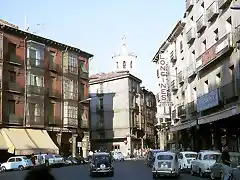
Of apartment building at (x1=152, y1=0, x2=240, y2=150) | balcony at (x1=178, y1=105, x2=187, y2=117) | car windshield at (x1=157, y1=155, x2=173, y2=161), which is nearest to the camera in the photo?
car windshield at (x1=157, y1=155, x2=173, y2=161)

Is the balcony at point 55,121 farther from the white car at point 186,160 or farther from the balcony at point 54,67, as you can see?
the white car at point 186,160

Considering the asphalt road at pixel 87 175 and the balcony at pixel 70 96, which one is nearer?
the asphalt road at pixel 87 175

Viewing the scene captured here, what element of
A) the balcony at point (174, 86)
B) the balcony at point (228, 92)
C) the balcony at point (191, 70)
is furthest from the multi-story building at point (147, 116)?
the balcony at point (228, 92)

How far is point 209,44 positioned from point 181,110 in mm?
11129

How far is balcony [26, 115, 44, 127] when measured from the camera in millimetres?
50219

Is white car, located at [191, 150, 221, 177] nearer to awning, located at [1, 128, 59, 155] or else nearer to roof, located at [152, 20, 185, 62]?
roof, located at [152, 20, 185, 62]

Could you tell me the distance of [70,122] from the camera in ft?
189

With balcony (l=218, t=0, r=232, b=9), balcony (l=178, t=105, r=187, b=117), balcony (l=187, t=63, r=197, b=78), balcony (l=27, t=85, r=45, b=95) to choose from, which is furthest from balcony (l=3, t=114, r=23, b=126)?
balcony (l=218, t=0, r=232, b=9)

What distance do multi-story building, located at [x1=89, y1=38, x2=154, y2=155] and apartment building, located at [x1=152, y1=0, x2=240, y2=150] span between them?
31989 mm

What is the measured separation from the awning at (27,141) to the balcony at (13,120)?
0.82m

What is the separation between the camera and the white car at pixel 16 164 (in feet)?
134

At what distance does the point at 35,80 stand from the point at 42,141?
25.5 ft

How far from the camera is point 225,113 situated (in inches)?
1048

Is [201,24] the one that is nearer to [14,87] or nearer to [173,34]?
[173,34]
